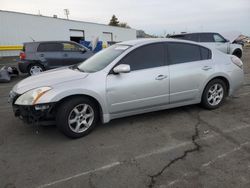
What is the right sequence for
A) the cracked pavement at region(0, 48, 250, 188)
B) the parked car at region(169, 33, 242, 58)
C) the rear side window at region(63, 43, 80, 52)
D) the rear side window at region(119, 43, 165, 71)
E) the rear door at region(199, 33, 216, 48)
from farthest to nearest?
the rear door at region(199, 33, 216, 48), the parked car at region(169, 33, 242, 58), the rear side window at region(63, 43, 80, 52), the rear side window at region(119, 43, 165, 71), the cracked pavement at region(0, 48, 250, 188)

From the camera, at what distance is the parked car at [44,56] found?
9.97m

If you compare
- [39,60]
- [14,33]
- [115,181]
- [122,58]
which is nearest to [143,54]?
[122,58]

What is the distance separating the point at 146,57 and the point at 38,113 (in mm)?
2146

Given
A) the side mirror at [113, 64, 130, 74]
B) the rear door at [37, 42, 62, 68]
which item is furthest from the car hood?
the rear door at [37, 42, 62, 68]

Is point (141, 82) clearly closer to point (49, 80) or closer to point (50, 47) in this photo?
point (49, 80)

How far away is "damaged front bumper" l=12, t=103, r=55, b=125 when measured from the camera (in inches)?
137

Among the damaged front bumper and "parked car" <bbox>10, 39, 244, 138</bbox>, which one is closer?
the damaged front bumper

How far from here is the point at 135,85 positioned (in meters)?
3.96

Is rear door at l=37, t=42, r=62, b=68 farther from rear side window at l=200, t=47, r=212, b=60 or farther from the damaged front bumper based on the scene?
rear side window at l=200, t=47, r=212, b=60

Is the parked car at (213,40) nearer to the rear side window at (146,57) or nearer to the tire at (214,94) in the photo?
the tire at (214,94)

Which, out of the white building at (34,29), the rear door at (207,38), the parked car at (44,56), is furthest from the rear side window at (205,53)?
the white building at (34,29)

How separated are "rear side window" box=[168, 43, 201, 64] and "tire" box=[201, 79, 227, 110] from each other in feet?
2.17

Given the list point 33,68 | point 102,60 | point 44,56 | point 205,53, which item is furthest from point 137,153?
point 33,68

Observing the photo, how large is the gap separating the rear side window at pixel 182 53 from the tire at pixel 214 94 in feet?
2.17
